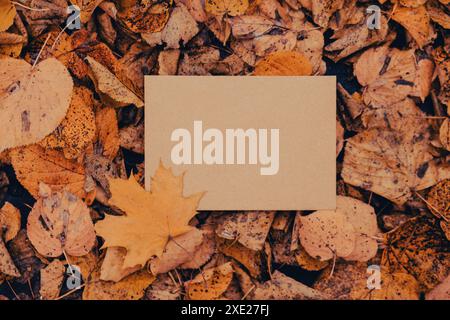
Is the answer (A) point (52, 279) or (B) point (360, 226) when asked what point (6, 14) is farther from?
(B) point (360, 226)

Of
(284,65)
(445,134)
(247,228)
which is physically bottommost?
(247,228)

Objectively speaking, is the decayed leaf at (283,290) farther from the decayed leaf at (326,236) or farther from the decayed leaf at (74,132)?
the decayed leaf at (74,132)

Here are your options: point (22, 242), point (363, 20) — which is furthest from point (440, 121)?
point (22, 242)

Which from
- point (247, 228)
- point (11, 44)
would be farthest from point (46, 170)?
point (247, 228)

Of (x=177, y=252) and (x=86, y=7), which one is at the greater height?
(x=86, y=7)

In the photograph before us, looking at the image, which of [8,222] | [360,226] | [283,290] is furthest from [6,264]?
[360,226]

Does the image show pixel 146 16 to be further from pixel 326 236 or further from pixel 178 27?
pixel 326 236

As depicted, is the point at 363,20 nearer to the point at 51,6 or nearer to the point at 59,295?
the point at 51,6
